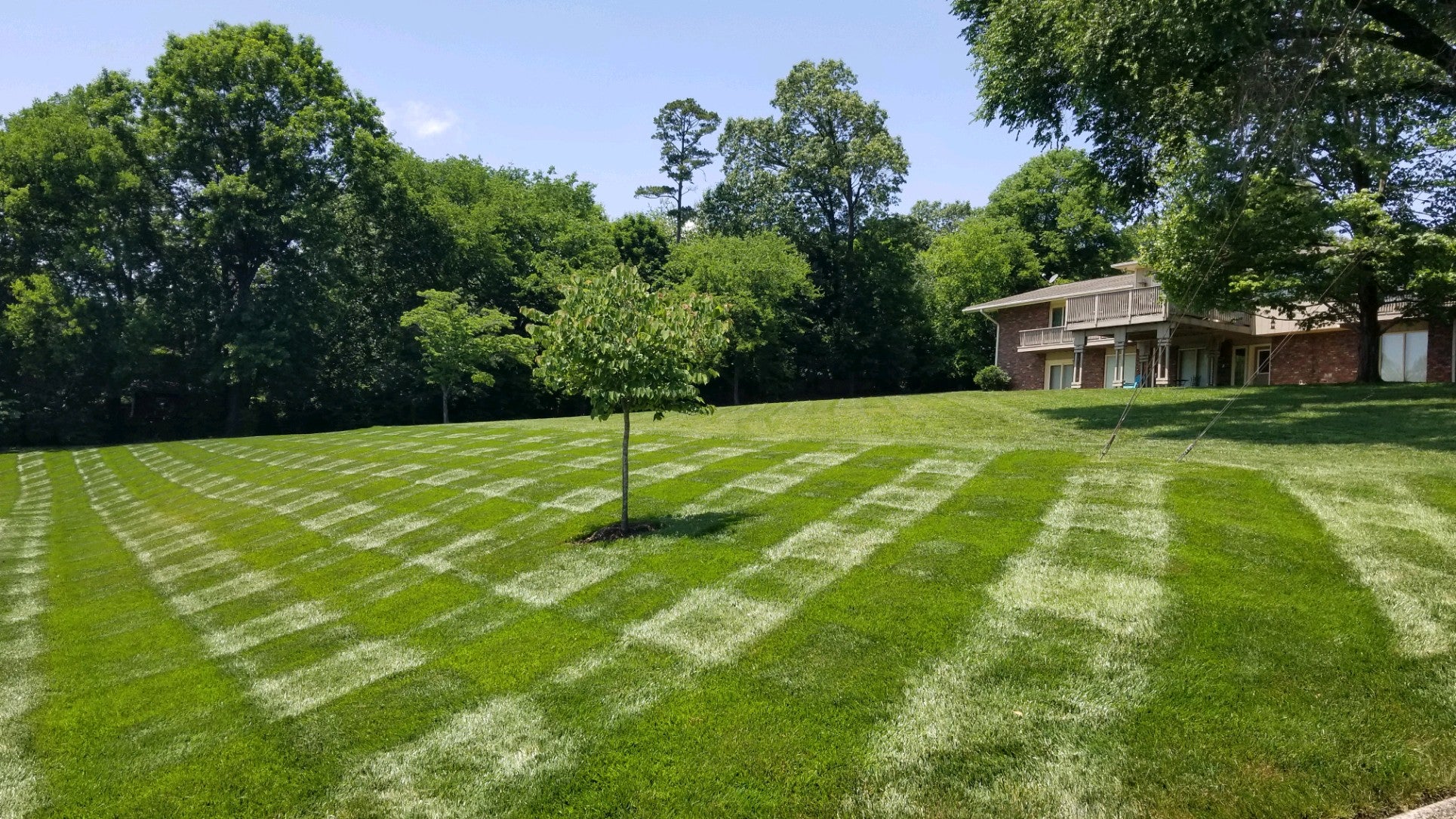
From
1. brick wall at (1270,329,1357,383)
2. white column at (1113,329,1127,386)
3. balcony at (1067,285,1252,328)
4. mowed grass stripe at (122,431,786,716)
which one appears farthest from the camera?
white column at (1113,329,1127,386)

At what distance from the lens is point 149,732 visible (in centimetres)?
571

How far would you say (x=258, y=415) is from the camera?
133 ft

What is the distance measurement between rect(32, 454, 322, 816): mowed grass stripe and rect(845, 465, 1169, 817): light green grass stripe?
3422mm

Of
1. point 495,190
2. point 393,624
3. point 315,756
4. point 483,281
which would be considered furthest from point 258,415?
point 315,756

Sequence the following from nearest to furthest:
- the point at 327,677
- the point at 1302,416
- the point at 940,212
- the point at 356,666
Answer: the point at 327,677 < the point at 356,666 < the point at 1302,416 < the point at 940,212

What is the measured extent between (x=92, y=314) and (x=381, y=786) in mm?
41829

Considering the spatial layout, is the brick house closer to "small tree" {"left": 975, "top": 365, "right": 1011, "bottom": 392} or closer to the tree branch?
"small tree" {"left": 975, "top": 365, "right": 1011, "bottom": 392}

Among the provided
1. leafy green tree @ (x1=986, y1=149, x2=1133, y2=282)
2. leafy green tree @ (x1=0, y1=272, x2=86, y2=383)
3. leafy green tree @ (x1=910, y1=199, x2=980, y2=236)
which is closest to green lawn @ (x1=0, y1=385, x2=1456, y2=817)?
leafy green tree @ (x1=0, y1=272, x2=86, y2=383)

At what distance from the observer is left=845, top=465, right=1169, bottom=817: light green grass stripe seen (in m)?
3.92

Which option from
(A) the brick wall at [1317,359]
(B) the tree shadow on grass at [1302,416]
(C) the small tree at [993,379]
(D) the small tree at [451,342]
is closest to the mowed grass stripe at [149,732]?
(B) the tree shadow on grass at [1302,416]

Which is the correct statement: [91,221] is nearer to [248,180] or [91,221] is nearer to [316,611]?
[248,180]

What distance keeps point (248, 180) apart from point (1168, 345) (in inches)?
1540

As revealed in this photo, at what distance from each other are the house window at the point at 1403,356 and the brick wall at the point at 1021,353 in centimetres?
1261

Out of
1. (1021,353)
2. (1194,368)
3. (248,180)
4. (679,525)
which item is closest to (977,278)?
(1021,353)
